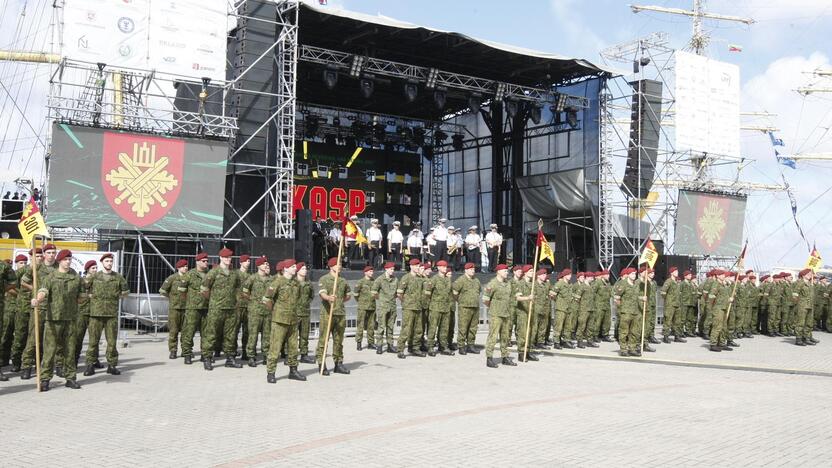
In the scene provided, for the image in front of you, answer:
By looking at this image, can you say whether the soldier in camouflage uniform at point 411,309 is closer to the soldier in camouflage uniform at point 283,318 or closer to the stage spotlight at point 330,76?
the soldier in camouflage uniform at point 283,318

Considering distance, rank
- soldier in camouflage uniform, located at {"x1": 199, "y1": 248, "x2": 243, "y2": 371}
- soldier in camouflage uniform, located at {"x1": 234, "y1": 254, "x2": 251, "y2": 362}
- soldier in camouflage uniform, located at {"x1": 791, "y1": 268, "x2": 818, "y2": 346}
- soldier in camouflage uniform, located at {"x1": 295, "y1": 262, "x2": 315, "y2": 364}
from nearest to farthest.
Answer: soldier in camouflage uniform, located at {"x1": 295, "y1": 262, "x2": 315, "y2": 364}, soldier in camouflage uniform, located at {"x1": 199, "y1": 248, "x2": 243, "y2": 371}, soldier in camouflage uniform, located at {"x1": 234, "y1": 254, "x2": 251, "y2": 362}, soldier in camouflage uniform, located at {"x1": 791, "y1": 268, "x2": 818, "y2": 346}

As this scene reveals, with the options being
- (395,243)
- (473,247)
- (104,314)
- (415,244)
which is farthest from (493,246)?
(104,314)

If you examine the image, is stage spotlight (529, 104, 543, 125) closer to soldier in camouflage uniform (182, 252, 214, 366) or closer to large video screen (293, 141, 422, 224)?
large video screen (293, 141, 422, 224)

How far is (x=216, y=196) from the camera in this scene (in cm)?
1709

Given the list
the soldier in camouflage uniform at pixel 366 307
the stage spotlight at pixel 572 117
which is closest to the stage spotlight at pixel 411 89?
the stage spotlight at pixel 572 117

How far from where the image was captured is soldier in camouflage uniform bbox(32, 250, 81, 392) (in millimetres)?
8914

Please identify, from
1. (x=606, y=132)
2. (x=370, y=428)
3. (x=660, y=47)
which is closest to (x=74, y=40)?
(x=370, y=428)

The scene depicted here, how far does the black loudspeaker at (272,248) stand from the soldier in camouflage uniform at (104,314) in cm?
678

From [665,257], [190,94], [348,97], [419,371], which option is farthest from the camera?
[348,97]

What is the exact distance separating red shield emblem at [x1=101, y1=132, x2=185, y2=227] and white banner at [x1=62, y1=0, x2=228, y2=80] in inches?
72.8

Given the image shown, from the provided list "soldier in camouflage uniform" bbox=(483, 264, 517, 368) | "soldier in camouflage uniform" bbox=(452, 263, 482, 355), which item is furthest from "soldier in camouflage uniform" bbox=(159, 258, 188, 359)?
"soldier in camouflage uniform" bbox=(483, 264, 517, 368)

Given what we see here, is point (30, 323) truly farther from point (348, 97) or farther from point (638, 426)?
point (348, 97)

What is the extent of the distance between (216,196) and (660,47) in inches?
616

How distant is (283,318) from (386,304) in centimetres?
427
